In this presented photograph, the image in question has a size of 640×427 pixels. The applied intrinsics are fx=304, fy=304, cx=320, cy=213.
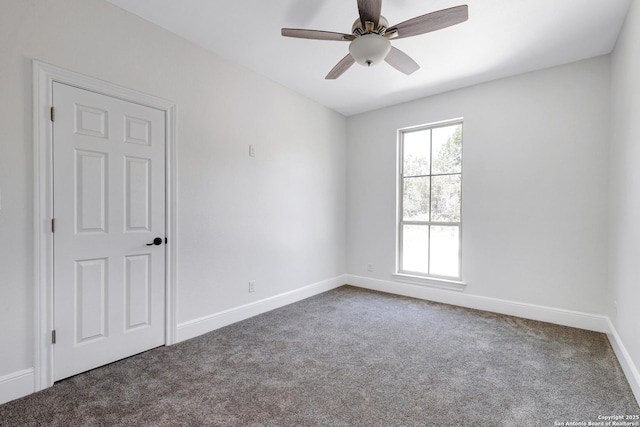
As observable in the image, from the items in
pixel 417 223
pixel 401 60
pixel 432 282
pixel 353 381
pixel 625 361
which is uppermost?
pixel 401 60

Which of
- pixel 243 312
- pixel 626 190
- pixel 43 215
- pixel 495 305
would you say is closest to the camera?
pixel 43 215

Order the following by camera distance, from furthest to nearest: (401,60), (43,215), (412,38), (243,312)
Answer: (243,312), (412,38), (401,60), (43,215)

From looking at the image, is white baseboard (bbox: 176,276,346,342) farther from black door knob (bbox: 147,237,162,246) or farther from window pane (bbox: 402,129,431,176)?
window pane (bbox: 402,129,431,176)

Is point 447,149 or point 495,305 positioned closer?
point 495,305

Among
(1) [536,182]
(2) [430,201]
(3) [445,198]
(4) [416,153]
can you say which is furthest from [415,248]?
(1) [536,182]

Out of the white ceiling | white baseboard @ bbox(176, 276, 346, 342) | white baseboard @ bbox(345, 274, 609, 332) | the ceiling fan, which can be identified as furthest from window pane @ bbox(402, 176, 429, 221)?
the ceiling fan

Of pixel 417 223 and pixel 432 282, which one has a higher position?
pixel 417 223

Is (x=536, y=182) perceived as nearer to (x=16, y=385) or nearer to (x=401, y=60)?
(x=401, y=60)

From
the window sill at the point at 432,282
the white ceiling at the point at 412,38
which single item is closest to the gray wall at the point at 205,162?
the white ceiling at the point at 412,38

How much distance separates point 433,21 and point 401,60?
0.49 metres

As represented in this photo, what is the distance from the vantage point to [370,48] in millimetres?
2066

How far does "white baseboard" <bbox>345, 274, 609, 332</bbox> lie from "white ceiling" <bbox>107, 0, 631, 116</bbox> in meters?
2.61

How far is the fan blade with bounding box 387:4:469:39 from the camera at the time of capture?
1850 mm

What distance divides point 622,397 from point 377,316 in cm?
199
